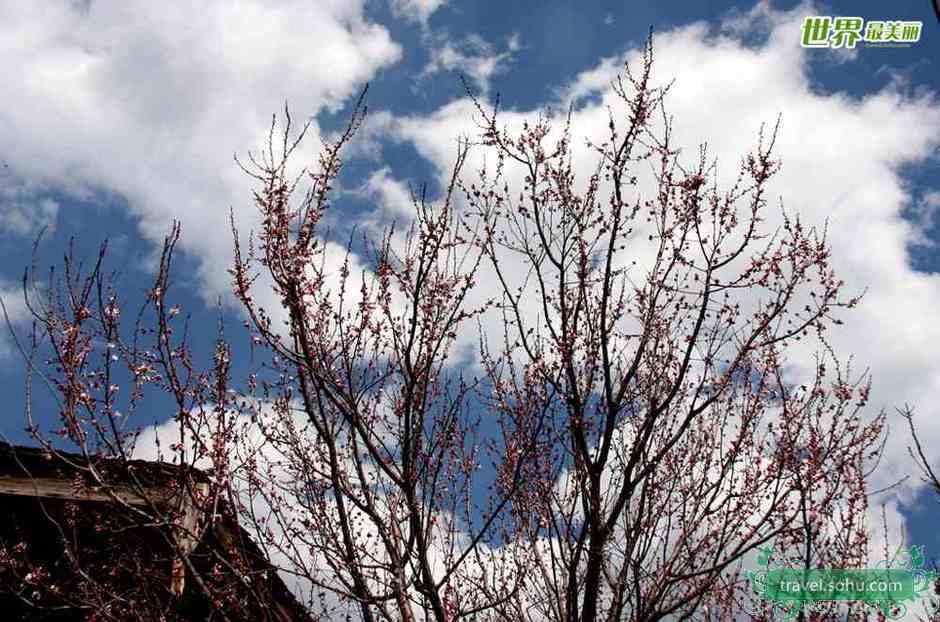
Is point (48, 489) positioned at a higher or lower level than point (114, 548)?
higher

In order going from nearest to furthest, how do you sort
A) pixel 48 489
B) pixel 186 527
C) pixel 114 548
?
1. pixel 186 527
2. pixel 48 489
3. pixel 114 548

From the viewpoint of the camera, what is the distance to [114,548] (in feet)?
21.2

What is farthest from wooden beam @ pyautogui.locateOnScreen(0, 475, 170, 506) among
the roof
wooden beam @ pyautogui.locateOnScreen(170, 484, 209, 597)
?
wooden beam @ pyautogui.locateOnScreen(170, 484, 209, 597)

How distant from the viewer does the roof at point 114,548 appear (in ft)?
16.6

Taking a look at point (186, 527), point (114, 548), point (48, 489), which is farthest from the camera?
point (114, 548)

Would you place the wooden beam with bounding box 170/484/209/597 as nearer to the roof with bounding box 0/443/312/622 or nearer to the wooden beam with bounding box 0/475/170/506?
the roof with bounding box 0/443/312/622

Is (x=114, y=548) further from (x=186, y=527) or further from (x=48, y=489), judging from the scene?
(x=186, y=527)

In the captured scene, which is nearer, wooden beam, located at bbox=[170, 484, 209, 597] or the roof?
the roof

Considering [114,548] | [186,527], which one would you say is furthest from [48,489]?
[186,527]

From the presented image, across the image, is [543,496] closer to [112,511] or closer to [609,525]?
[609,525]

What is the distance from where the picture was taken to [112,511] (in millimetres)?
6168

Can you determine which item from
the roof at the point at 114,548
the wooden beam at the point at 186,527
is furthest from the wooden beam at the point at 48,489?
the wooden beam at the point at 186,527

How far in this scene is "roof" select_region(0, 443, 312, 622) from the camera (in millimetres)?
5051

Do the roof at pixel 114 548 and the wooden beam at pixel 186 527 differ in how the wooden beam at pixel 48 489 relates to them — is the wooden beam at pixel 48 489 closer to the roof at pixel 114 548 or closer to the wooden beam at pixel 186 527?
the roof at pixel 114 548
